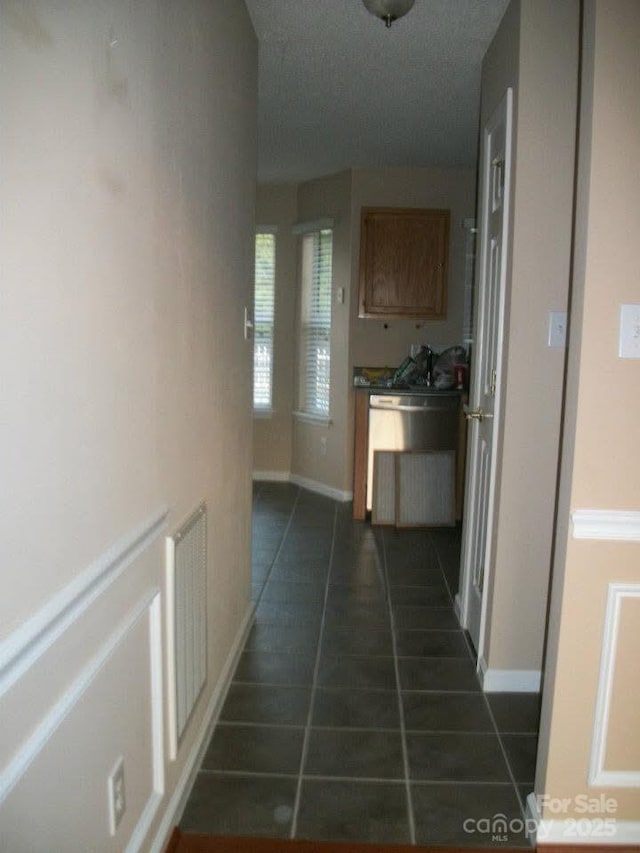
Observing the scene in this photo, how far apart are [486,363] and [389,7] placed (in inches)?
51.8

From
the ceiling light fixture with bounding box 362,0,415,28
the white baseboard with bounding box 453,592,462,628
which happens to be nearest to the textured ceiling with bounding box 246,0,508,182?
the ceiling light fixture with bounding box 362,0,415,28

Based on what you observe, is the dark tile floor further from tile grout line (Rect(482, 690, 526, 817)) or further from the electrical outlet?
the electrical outlet

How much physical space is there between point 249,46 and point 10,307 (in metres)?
2.28

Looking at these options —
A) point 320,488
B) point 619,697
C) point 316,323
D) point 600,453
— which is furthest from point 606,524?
→ point 316,323

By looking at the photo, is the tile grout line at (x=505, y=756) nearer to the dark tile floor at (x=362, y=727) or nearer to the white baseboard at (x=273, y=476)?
the dark tile floor at (x=362, y=727)

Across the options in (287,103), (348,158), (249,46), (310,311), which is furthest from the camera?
(310,311)

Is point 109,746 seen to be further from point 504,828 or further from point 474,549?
point 474,549

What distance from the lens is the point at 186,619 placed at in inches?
74.9

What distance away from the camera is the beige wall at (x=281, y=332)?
5.90 metres

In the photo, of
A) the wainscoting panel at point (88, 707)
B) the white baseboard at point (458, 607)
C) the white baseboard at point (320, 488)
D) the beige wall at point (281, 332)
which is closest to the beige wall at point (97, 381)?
the wainscoting panel at point (88, 707)

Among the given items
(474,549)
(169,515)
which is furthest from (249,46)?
(474,549)

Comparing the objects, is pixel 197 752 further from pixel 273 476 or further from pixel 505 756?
pixel 273 476

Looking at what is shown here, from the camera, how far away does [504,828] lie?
1862 millimetres

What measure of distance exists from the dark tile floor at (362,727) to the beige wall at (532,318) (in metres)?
0.33
